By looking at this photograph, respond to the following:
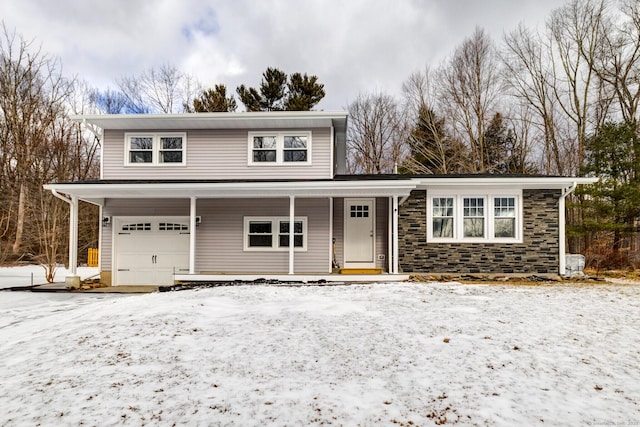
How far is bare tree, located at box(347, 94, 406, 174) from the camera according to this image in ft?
78.9

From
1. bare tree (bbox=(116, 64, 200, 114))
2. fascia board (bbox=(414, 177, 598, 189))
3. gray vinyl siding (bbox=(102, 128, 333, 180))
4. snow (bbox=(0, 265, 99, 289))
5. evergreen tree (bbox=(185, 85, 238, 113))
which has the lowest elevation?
snow (bbox=(0, 265, 99, 289))

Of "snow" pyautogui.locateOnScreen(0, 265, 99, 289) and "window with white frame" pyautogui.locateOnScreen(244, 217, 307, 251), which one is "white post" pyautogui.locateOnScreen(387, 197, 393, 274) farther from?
"snow" pyautogui.locateOnScreen(0, 265, 99, 289)

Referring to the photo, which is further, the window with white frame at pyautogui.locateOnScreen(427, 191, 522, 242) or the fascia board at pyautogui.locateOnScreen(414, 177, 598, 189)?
the window with white frame at pyautogui.locateOnScreen(427, 191, 522, 242)

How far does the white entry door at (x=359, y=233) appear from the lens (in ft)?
35.7

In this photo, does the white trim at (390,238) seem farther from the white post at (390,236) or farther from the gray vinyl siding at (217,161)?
the gray vinyl siding at (217,161)

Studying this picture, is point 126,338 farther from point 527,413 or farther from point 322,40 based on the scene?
point 322,40

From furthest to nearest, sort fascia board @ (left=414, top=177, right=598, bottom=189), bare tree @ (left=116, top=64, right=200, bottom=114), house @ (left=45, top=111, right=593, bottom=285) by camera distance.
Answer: bare tree @ (left=116, top=64, right=200, bottom=114) → house @ (left=45, top=111, right=593, bottom=285) → fascia board @ (left=414, top=177, right=598, bottom=189)

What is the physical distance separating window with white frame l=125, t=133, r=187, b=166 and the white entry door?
17.3 feet

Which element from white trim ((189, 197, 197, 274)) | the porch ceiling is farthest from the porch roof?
white trim ((189, 197, 197, 274))

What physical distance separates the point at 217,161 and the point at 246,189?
Answer: 2264 mm

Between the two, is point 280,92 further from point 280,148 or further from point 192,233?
point 192,233

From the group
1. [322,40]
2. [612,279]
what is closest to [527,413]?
[612,279]

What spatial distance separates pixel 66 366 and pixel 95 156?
20261 mm

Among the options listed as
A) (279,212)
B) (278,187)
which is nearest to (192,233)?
(279,212)
